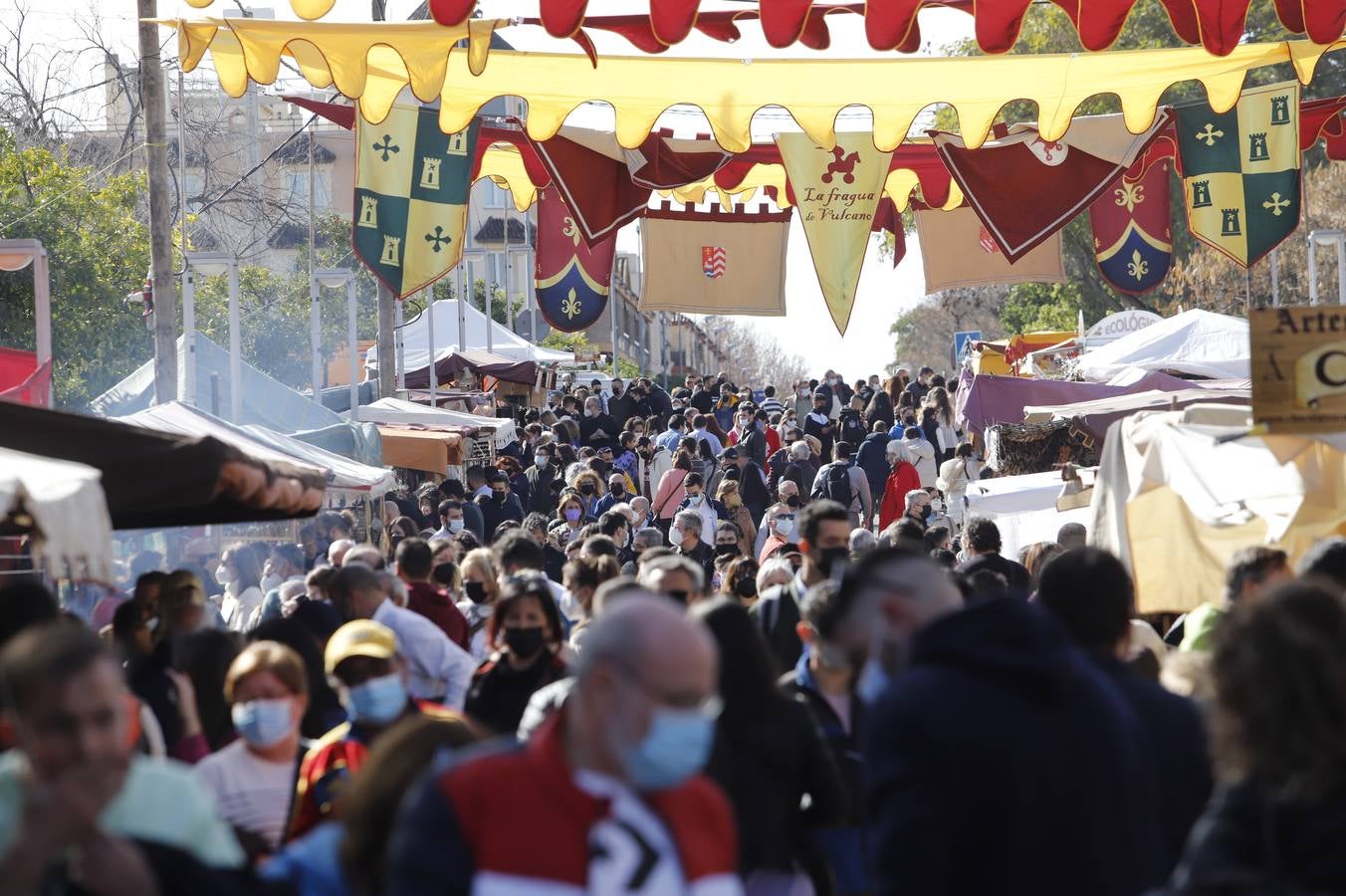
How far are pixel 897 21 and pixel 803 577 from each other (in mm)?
4933

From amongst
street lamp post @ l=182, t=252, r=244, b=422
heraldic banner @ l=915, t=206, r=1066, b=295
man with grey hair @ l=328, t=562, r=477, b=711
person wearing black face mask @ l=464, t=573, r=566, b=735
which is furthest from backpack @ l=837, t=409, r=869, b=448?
person wearing black face mask @ l=464, t=573, r=566, b=735

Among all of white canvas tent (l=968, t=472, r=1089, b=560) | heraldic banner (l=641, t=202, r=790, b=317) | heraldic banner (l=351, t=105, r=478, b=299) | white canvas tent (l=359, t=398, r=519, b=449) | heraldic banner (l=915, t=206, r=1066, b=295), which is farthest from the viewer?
white canvas tent (l=359, t=398, r=519, b=449)

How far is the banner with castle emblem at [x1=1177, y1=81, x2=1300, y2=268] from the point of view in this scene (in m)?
15.6

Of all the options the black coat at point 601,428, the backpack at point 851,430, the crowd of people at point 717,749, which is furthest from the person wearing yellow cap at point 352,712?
the black coat at point 601,428

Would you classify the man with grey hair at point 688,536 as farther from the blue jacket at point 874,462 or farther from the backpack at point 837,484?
the blue jacket at point 874,462

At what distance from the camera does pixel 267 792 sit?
5.13 m

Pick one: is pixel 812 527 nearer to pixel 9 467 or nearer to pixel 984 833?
pixel 9 467

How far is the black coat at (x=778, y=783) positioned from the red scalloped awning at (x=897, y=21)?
23.1 feet

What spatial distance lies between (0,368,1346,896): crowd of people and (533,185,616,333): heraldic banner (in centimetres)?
1040

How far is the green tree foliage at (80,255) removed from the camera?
28375 millimetres

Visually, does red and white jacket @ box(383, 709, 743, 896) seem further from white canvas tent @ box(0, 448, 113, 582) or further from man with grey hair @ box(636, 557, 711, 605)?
man with grey hair @ box(636, 557, 711, 605)

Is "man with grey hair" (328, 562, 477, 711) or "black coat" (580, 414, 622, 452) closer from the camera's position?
"man with grey hair" (328, 562, 477, 711)

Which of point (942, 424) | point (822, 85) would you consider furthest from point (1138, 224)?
point (942, 424)

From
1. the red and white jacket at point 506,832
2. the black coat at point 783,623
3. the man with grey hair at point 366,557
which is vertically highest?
the man with grey hair at point 366,557
